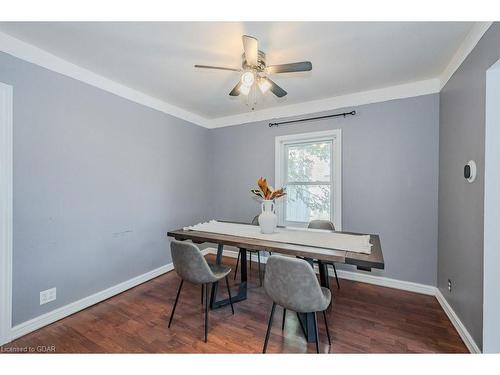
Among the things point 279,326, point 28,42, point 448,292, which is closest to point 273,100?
point 28,42


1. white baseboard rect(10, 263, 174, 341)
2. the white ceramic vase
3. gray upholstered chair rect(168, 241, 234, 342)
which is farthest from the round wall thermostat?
white baseboard rect(10, 263, 174, 341)

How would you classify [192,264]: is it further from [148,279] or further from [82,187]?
[148,279]

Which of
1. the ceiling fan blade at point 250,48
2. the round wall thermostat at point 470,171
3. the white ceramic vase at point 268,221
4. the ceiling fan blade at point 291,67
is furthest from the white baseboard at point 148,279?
the ceiling fan blade at point 250,48

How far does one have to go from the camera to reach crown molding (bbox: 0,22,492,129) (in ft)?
5.83

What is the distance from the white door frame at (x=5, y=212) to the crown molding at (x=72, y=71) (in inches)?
13.3

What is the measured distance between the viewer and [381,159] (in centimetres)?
273

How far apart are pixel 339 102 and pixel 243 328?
9.57 ft

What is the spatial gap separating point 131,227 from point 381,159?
3253 mm

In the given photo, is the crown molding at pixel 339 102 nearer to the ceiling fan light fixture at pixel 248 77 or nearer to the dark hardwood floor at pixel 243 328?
the ceiling fan light fixture at pixel 248 77

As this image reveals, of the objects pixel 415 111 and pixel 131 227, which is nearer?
pixel 415 111

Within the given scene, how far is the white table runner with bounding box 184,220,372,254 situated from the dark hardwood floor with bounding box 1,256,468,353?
0.76 metres

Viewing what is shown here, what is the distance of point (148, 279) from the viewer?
290 centimetres

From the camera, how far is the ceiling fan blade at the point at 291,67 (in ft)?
5.31
